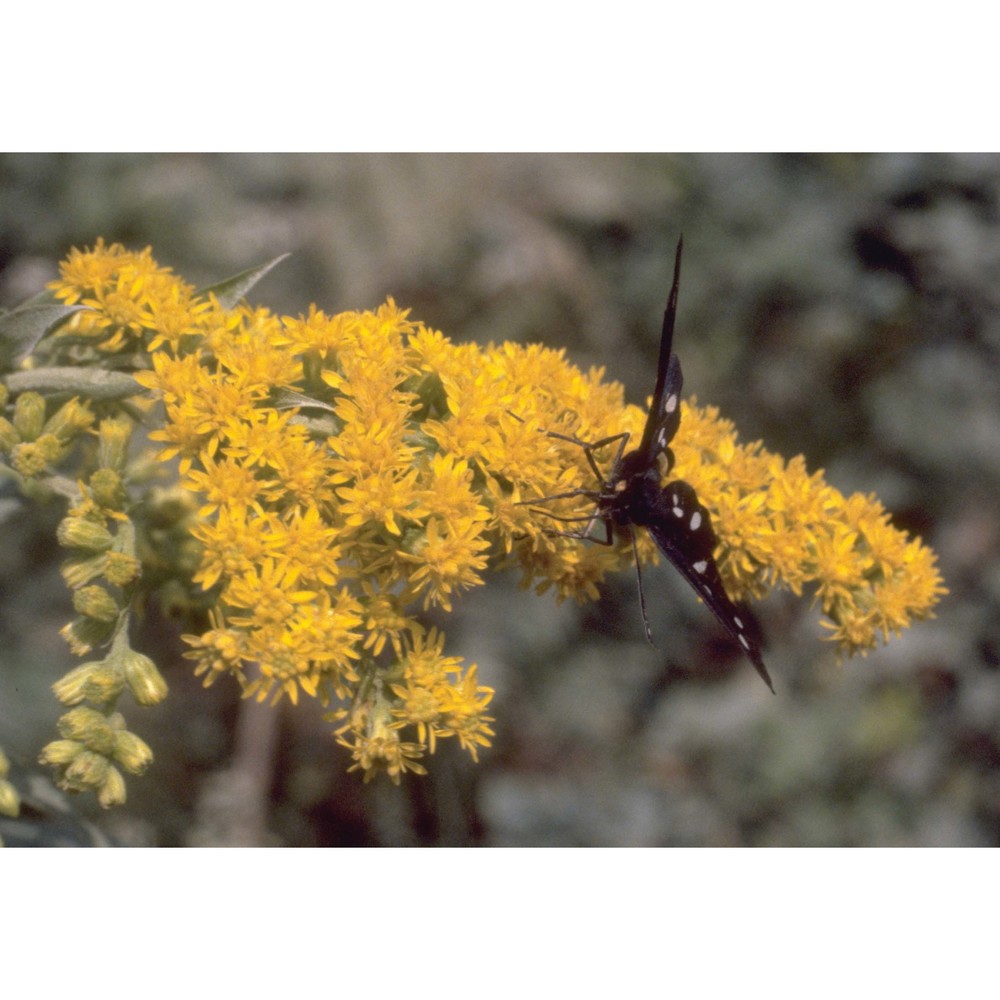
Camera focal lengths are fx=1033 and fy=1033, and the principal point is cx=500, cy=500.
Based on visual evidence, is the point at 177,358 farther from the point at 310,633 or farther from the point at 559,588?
the point at 559,588

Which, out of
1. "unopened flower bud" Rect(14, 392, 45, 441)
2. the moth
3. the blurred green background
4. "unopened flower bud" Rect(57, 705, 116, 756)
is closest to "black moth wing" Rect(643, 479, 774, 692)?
the moth

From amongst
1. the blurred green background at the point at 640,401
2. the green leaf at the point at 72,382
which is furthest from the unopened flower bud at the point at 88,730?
the blurred green background at the point at 640,401

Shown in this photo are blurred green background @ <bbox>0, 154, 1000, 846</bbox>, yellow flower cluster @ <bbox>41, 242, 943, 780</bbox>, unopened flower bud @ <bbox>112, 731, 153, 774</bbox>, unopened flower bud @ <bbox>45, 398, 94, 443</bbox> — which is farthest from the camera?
blurred green background @ <bbox>0, 154, 1000, 846</bbox>

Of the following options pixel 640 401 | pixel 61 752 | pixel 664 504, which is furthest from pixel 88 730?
pixel 640 401

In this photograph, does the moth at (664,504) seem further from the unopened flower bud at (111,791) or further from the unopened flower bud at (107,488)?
the unopened flower bud at (111,791)

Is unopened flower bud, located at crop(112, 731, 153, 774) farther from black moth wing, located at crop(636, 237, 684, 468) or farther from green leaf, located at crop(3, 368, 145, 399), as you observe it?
black moth wing, located at crop(636, 237, 684, 468)

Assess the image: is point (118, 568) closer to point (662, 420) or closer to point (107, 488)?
point (107, 488)
